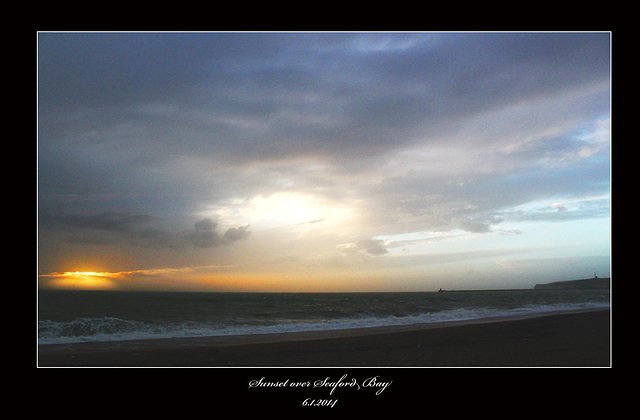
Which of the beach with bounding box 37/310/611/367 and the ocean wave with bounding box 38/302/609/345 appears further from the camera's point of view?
the ocean wave with bounding box 38/302/609/345

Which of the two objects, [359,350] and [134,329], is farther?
[134,329]

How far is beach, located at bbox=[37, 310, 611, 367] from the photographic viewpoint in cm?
855

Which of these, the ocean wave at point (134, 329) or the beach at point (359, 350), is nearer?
the beach at point (359, 350)

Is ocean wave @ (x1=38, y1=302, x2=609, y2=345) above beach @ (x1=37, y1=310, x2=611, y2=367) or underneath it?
underneath

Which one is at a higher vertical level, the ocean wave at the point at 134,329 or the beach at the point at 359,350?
the beach at the point at 359,350

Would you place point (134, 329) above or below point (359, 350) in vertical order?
below

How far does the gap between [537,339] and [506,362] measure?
10.9 ft

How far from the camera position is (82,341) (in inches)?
453

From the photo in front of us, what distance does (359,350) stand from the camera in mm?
9758

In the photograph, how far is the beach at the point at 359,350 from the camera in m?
8.55
